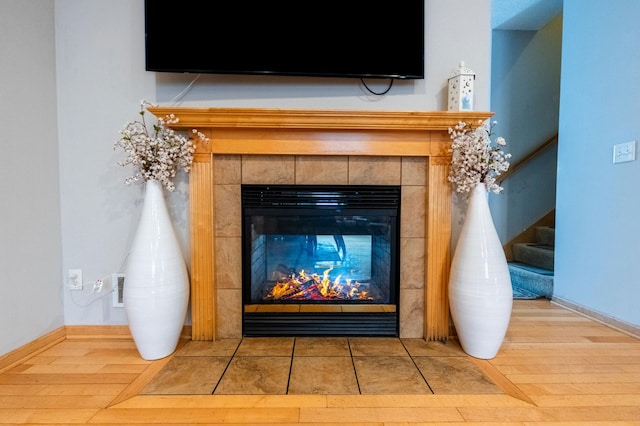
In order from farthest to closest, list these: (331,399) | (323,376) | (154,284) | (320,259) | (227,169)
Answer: (320,259)
(227,169)
(154,284)
(323,376)
(331,399)

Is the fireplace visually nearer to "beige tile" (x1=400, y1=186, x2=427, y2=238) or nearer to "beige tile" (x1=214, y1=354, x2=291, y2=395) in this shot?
"beige tile" (x1=400, y1=186, x2=427, y2=238)

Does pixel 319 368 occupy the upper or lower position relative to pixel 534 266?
lower

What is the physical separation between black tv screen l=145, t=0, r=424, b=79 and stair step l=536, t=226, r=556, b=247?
8.38ft

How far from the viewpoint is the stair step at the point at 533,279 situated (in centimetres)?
269

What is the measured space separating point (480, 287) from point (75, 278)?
2.15 meters

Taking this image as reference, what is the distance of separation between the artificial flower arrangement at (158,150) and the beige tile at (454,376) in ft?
4.87

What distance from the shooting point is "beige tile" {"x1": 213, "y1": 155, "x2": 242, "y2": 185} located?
1.81 metres

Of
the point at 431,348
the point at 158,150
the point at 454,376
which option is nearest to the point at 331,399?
the point at 454,376

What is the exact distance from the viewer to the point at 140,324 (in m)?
1.58

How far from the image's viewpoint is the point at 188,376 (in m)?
1.46

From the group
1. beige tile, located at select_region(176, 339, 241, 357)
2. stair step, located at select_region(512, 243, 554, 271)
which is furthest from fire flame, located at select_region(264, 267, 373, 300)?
stair step, located at select_region(512, 243, 554, 271)

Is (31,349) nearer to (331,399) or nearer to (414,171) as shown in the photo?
(331,399)

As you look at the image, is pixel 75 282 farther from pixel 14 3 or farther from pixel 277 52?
pixel 277 52

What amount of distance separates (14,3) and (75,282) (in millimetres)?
1409
